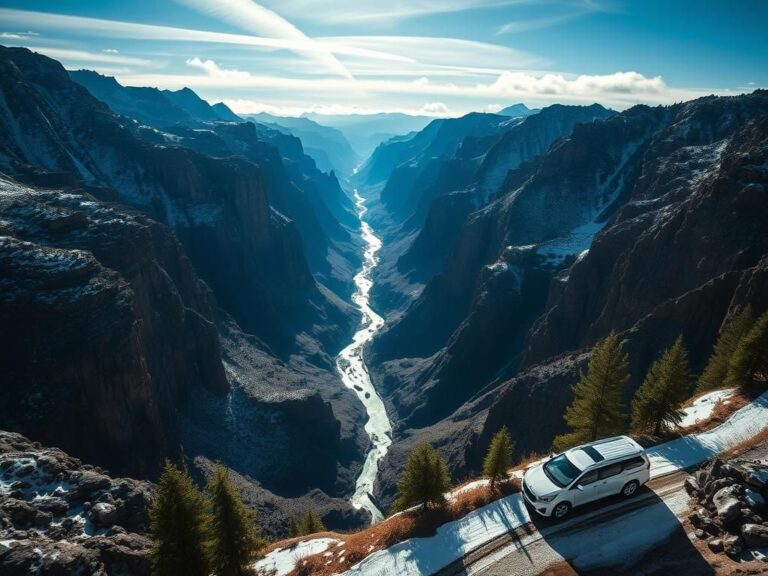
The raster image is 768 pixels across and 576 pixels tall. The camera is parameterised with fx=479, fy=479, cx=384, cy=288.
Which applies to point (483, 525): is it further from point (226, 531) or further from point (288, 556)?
point (226, 531)

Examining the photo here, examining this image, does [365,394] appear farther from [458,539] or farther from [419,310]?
[458,539]

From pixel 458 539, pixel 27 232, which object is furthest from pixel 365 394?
pixel 458 539

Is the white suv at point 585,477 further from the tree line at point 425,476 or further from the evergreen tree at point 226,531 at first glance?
the evergreen tree at point 226,531

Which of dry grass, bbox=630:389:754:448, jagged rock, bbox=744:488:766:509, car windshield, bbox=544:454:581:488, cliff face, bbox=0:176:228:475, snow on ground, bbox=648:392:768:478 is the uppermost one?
cliff face, bbox=0:176:228:475

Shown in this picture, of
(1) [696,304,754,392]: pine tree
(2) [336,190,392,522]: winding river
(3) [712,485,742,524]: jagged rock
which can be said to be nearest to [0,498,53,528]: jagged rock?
(3) [712,485,742,524]: jagged rock

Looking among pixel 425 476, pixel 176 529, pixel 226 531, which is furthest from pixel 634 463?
pixel 176 529

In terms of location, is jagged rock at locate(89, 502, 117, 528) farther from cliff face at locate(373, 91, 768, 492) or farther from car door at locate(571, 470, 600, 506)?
cliff face at locate(373, 91, 768, 492)
